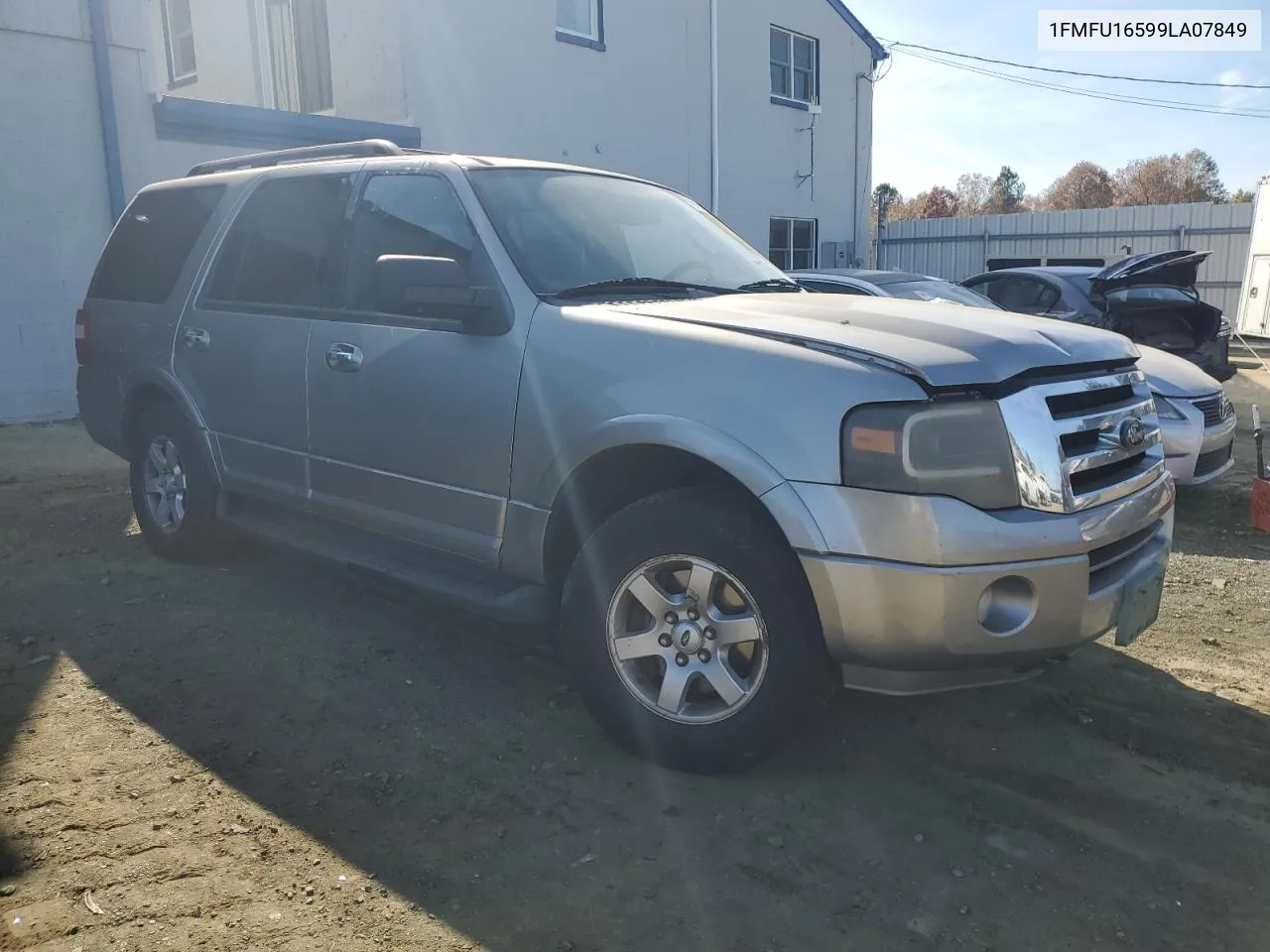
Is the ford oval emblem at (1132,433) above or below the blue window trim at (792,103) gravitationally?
below

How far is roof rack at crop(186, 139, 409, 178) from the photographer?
4.46 meters

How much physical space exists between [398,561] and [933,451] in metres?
2.14

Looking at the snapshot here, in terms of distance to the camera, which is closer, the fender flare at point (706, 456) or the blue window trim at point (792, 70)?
the fender flare at point (706, 456)

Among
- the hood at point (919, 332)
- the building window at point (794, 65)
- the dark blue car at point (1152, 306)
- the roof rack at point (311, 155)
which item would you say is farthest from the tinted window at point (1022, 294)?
the building window at point (794, 65)

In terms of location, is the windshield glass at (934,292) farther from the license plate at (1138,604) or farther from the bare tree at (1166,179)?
the bare tree at (1166,179)

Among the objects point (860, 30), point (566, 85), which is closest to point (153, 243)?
point (566, 85)

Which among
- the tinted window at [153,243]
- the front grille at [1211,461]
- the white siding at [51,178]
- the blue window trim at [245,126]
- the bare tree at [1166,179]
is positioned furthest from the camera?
the bare tree at [1166,179]

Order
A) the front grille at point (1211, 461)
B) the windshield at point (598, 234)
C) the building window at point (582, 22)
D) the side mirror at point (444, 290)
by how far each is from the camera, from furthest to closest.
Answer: the building window at point (582, 22) → the front grille at point (1211, 461) → the windshield at point (598, 234) → the side mirror at point (444, 290)


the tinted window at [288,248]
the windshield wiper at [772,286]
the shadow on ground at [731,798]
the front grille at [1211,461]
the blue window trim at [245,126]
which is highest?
the blue window trim at [245,126]

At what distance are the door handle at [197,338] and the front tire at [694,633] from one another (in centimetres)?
252

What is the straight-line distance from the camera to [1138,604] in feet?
10.3

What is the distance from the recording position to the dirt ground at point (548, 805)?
2516mm

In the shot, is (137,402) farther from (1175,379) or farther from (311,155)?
(1175,379)

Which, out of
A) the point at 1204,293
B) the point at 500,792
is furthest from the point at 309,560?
the point at 1204,293
